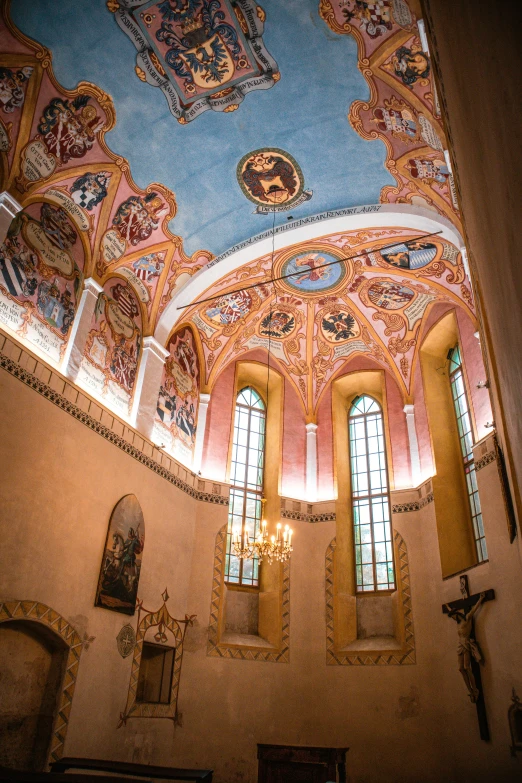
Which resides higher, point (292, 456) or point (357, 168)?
point (357, 168)

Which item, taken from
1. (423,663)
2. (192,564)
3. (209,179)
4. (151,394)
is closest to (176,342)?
(151,394)

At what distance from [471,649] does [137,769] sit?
18.9 ft

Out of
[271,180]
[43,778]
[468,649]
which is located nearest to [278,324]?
[271,180]

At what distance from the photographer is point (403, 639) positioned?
1162cm

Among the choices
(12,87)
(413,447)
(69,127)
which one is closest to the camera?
(12,87)

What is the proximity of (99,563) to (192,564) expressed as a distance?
9.95 feet

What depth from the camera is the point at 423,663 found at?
11.2m

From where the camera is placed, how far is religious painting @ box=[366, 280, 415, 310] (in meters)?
13.1

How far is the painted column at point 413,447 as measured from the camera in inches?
514

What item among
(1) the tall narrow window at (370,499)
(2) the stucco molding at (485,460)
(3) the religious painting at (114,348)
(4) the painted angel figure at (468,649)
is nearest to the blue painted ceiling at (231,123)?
(3) the religious painting at (114,348)

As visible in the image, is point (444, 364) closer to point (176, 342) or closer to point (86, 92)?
point (176, 342)

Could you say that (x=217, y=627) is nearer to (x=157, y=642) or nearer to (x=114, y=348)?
(x=157, y=642)

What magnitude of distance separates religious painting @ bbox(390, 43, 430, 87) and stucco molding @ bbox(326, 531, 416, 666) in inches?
351

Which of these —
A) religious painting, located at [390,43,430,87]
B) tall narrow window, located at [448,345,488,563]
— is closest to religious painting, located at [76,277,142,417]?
religious painting, located at [390,43,430,87]
